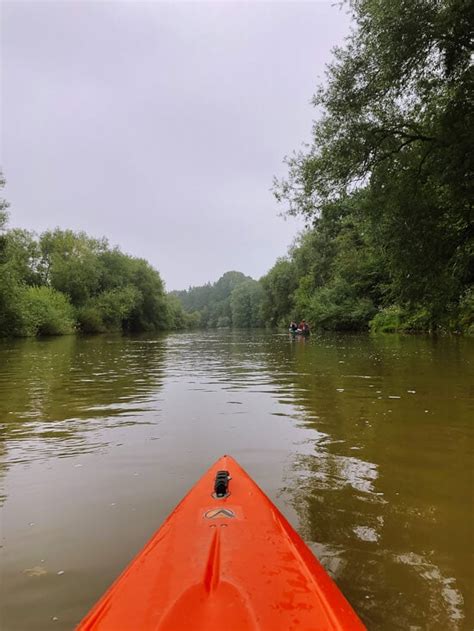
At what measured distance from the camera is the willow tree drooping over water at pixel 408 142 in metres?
9.88

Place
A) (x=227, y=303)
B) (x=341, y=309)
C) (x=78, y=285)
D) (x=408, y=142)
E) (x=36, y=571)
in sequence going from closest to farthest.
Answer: (x=36, y=571) → (x=408, y=142) → (x=341, y=309) → (x=78, y=285) → (x=227, y=303)

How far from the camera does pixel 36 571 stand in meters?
2.63

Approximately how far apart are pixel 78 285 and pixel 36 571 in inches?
1943

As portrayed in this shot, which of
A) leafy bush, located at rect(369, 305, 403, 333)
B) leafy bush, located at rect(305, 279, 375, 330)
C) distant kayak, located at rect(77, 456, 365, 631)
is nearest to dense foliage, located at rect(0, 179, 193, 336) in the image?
leafy bush, located at rect(305, 279, 375, 330)

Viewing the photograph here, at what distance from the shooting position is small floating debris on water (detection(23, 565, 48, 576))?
2.60 meters

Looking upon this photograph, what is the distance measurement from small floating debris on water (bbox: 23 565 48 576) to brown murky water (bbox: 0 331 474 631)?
0.5 inches

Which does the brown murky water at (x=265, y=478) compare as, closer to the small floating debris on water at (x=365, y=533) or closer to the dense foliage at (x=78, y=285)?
the small floating debris on water at (x=365, y=533)

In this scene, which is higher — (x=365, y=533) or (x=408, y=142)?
(x=408, y=142)

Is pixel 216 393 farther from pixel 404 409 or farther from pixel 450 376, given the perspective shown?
pixel 450 376

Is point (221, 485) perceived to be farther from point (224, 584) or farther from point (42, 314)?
point (42, 314)

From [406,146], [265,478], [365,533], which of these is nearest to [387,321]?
[406,146]

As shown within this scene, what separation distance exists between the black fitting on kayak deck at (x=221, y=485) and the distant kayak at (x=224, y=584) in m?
0.26

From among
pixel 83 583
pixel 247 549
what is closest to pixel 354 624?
pixel 247 549

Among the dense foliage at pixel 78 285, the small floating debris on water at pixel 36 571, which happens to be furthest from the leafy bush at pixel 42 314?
the small floating debris on water at pixel 36 571
